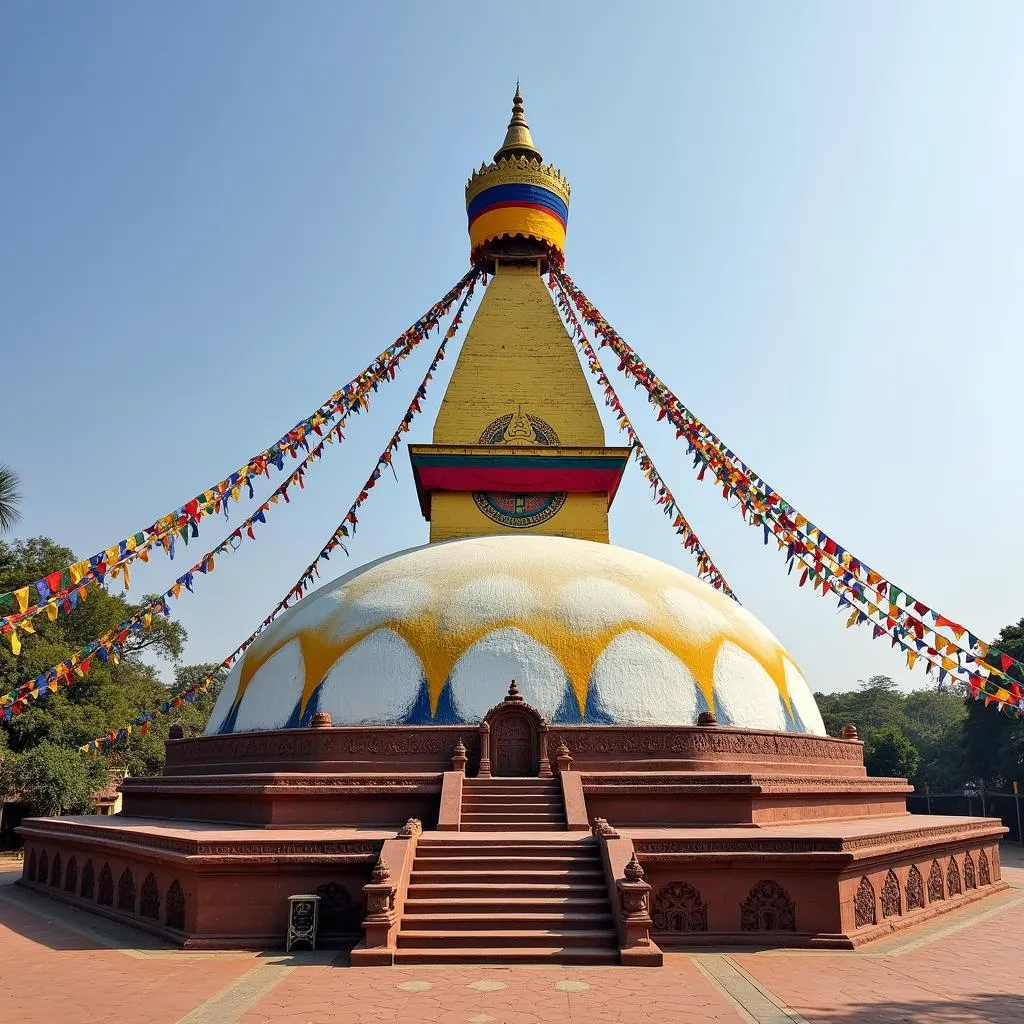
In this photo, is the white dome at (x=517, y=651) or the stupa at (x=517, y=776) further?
the white dome at (x=517, y=651)

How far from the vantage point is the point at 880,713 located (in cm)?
5312

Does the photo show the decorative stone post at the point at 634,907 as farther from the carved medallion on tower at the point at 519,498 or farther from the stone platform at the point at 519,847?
the carved medallion on tower at the point at 519,498

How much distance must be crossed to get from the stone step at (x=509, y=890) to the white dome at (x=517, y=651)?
3.46 m

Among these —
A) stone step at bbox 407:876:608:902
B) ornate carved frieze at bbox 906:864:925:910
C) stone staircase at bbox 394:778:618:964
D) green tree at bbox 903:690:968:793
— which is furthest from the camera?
green tree at bbox 903:690:968:793

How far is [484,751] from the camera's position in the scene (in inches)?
445

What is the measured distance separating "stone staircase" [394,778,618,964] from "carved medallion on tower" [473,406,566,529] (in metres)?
7.72

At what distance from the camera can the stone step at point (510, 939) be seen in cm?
768

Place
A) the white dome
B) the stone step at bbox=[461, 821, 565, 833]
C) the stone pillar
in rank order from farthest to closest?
the white dome, the stone step at bbox=[461, 821, 565, 833], the stone pillar

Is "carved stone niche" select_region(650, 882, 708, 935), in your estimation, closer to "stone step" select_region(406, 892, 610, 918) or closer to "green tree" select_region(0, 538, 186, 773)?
"stone step" select_region(406, 892, 610, 918)

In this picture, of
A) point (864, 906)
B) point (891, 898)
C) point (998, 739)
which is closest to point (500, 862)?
point (864, 906)

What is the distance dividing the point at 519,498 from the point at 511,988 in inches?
432

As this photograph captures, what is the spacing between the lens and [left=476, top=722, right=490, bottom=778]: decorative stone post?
1109 centimetres

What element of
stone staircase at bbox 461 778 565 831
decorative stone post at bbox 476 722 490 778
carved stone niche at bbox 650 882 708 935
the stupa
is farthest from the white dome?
carved stone niche at bbox 650 882 708 935

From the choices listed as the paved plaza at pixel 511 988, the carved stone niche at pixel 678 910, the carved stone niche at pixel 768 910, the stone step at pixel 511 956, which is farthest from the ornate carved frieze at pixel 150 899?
the carved stone niche at pixel 768 910
